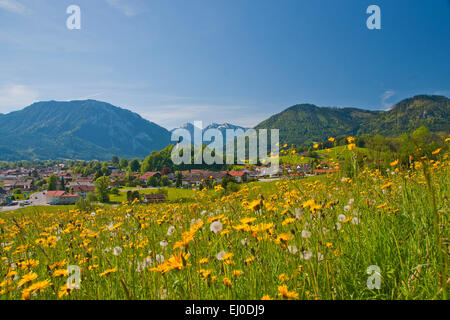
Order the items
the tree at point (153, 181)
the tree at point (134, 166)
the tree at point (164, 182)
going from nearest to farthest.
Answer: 1. the tree at point (164, 182)
2. the tree at point (153, 181)
3. the tree at point (134, 166)

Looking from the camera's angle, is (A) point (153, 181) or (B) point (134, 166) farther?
(B) point (134, 166)

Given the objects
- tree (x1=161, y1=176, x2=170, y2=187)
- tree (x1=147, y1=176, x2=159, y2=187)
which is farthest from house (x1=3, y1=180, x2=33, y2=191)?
tree (x1=161, y1=176, x2=170, y2=187)

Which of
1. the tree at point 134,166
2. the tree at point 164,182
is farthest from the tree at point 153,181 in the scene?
the tree at point 134,166

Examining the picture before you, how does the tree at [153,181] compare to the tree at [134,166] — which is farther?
the tree at [134,166]

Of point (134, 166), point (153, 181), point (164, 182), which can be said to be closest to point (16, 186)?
point (153, 181)

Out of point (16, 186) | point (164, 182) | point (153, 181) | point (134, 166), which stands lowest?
point (164, 182)

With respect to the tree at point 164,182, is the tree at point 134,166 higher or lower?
higher

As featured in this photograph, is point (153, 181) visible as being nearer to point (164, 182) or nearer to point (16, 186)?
point (164, 182)

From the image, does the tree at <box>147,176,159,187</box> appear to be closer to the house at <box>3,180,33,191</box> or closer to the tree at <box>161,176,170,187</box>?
the tree at <box>161,176,170,187</box>

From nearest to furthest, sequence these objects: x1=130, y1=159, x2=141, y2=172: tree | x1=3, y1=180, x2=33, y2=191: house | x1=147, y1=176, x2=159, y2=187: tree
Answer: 1. x1=3, y1=180, x2=33, y2=191: house
2. x1=147, y1=176, x2=159, y2=187: tree
3. x1=130, y1=159, x2=141, y2=172: tree

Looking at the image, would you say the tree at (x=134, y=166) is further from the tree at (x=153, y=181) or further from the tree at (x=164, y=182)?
the tree at (x=164, y=182)

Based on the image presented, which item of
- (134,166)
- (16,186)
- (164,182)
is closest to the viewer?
(16,186)

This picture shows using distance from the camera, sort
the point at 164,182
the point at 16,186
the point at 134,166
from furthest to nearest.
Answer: the point at 134,166, the point at 164,182, the point at 16,186
